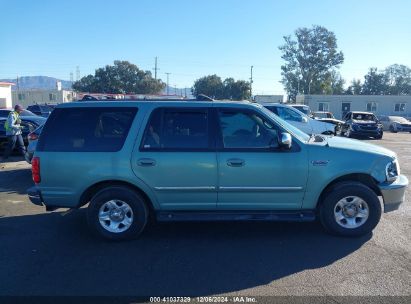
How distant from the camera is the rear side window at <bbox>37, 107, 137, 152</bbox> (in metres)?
5.07

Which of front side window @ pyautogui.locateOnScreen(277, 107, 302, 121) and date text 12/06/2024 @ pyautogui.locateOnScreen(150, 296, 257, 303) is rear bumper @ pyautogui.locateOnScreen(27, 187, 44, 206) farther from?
front side window @ pyautogui.locateOnScreen(277, 107, 302, 121)

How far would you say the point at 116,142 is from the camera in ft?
16.6

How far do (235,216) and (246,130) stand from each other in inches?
45.5

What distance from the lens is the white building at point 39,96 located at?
6800 cm

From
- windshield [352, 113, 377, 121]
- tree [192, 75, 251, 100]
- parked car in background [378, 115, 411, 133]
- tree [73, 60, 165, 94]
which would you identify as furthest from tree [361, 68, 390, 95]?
windshield [352, 113, 377, 121]

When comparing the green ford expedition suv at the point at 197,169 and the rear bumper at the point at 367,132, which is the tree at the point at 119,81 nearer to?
the rear bumper at the point at 367,132

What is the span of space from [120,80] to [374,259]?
8237 cm

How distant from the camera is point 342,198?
5.12 m

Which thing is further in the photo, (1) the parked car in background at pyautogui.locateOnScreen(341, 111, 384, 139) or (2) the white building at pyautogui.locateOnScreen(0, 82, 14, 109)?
(2) the white building at pyautogui.locateOnScreen(0, 82, 14, 109)

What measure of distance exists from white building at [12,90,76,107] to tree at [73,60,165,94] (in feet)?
38.5

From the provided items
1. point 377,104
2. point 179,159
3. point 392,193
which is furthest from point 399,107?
point 179,159

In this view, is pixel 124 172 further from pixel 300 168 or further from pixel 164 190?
pixel 300 168

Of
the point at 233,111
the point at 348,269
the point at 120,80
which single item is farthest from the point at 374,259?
the point at 120,80

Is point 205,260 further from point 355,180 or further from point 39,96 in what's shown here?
point 39,96
